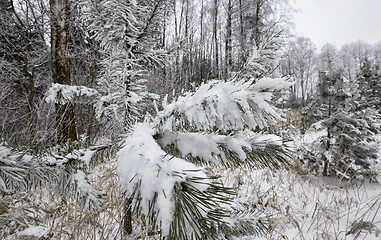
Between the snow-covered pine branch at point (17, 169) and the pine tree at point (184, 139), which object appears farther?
the snow-covered pine branch at point (17, 169)

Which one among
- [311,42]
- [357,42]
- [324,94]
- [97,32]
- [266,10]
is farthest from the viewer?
[357,42]

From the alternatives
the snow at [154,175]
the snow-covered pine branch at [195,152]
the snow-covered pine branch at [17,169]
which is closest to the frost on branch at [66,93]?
the snow-covered pine branch at [17,169]

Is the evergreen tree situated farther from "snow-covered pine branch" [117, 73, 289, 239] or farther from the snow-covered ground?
"snow-covered pine branch" [117, 73, 289, 239]

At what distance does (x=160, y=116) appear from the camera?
0.46 meters

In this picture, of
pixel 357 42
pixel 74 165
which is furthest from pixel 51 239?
pixel 357 42

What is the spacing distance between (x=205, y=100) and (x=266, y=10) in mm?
10497

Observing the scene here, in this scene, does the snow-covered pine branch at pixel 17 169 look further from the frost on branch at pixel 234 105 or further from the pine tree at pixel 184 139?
the frost on branch at pixel 234 105

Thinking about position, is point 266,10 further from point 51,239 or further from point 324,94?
point 51,239

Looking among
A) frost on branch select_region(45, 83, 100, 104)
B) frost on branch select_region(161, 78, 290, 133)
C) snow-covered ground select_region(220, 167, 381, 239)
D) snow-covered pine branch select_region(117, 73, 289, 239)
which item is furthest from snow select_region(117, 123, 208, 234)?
snow-covered ground select_region(220, 167, 381, 239)

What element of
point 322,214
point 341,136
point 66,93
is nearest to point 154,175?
point 66,93

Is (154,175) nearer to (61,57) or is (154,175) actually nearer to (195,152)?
(195,152)

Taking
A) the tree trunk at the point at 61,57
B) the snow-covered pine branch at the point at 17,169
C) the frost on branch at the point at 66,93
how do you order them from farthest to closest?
the tree trunk at the point at 61,57 → the frost on branch at the point at 66,93 → the snow-covered pine branch at the point at 17,169

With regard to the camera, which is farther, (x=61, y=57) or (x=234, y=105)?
(x=61, y=57)

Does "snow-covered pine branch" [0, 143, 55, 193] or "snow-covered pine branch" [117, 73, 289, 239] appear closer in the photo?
"snow-covered pine branch" [117, 73, 289, 239]
